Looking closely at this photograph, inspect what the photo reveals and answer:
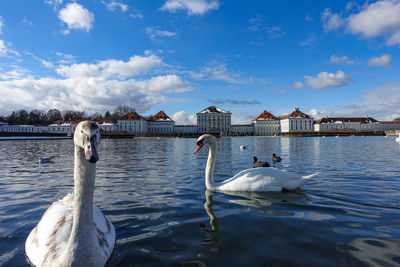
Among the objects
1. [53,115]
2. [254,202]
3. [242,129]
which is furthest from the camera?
[242,129]

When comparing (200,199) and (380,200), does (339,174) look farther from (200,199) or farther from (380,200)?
(200,199)

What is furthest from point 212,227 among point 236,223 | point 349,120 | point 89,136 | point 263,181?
point 349,120

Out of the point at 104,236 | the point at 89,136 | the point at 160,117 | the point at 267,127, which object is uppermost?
the point at 160,117

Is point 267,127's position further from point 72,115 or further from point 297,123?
point 72,115

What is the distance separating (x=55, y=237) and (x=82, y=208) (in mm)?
591

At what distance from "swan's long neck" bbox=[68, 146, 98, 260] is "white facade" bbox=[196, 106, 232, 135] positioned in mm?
117268

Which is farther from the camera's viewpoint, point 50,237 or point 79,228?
point 50,237

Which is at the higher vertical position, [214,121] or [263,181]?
[214,121]

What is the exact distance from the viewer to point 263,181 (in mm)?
5309

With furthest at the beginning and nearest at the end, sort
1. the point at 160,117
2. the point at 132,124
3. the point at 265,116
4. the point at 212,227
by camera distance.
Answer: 1. the point at 265,116
2. the point at 160,117
3. the point at 132,124
4. the point at 212,227

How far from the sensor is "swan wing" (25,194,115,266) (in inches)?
92.3

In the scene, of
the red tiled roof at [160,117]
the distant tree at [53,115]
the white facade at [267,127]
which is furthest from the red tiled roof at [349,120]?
the distant tree at [53,115]

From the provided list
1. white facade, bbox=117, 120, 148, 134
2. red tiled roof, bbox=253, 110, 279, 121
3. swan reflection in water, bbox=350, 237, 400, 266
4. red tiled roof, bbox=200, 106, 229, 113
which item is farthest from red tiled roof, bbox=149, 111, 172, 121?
swan reflection in water, bbox=350, 237, 400, 266

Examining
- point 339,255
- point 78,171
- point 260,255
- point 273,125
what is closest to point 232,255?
point 260,255
